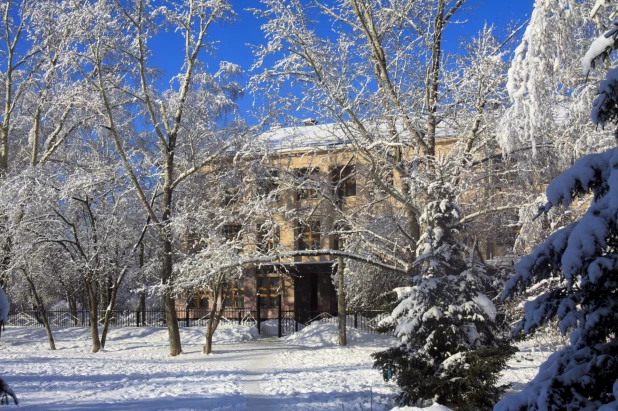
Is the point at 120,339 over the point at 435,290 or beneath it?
beneath

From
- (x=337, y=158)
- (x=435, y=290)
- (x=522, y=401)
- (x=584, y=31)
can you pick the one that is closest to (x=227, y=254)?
(x=337, y=158)

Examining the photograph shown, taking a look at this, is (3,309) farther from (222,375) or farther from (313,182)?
(313,182)

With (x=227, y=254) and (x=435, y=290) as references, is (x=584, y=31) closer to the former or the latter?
(x=435, y=290)

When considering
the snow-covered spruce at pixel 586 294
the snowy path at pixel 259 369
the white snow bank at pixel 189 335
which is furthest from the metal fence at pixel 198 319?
the snow-covered spruce at pixel 586 294

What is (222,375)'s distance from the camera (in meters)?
13.5

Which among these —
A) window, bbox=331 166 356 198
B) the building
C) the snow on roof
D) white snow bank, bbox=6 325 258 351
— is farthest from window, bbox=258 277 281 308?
the snow on roof

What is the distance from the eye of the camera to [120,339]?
2369 cm

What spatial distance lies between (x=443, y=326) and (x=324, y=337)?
12.7 m

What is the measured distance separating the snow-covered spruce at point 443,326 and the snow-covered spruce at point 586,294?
5.11 meters

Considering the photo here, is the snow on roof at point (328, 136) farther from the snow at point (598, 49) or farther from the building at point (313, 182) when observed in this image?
the snow at point (598, 49)

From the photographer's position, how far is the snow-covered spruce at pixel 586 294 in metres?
3.33

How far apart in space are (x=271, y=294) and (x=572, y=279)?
33.0 m

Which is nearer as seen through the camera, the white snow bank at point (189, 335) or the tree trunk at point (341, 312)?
the tree trunk at point (341, 312)

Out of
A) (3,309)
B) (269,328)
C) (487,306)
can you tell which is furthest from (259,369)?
(269,328)
